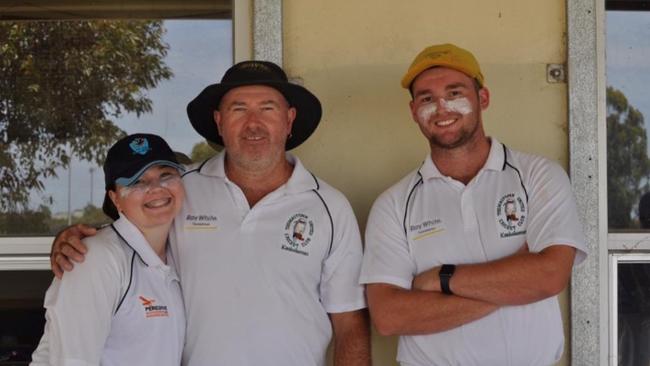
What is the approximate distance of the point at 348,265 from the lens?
2.75 m

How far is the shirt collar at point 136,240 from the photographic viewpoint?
2.42 m

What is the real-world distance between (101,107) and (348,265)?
140 cm

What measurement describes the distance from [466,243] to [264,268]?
62cm

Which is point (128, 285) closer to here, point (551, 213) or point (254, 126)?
point (254, 126)

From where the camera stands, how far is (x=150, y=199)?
2473 millimetres

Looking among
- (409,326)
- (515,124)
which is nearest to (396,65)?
(515,124)

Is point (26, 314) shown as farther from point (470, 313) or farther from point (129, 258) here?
point (470, 313)

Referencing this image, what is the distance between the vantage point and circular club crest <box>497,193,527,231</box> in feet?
8.61

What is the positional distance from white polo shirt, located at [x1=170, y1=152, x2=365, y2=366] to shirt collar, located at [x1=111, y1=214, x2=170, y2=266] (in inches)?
9.0

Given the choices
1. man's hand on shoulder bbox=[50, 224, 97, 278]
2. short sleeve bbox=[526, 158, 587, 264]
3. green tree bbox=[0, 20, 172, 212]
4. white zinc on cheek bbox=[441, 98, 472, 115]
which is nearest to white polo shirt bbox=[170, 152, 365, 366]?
man's hand on shoulder bbox=[50, 224, 97, 278]

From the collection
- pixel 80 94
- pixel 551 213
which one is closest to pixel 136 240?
pixel 551 213

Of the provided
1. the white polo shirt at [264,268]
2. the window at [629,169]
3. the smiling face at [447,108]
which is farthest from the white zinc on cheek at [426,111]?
the window at [629,169]

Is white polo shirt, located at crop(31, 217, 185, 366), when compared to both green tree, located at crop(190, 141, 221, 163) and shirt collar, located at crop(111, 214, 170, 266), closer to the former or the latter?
shirt collar, located at crop(111, 214, 170, 266)

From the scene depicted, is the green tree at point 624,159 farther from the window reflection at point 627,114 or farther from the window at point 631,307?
the window at point 631,307
